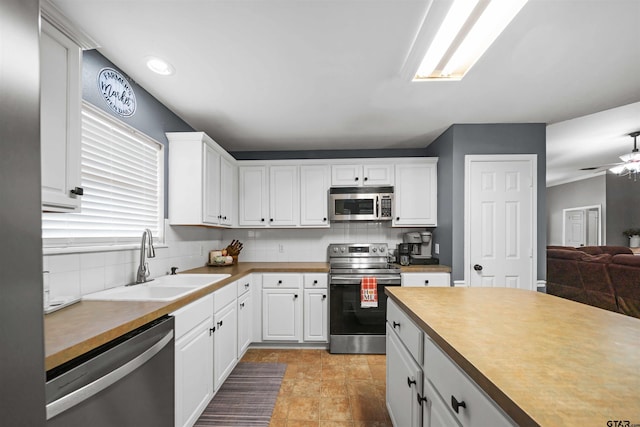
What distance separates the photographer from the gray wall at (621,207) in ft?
20.9

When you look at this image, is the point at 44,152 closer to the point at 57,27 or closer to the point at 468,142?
the point at 57,27

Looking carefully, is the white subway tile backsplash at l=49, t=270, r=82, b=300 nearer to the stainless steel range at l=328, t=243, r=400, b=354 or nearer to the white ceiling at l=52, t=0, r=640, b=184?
the white ceiling at l=52, t=0, r=640, b=184

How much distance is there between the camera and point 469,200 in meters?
3.09

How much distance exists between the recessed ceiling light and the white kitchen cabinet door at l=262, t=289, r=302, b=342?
7.30 feet

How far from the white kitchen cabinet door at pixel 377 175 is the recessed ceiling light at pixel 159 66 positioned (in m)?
2.32

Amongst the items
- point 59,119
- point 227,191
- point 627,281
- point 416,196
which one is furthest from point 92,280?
point 627,281

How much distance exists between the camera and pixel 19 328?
573 mm

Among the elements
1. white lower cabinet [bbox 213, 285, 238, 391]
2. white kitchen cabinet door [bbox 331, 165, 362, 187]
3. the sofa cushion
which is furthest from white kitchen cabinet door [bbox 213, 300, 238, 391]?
the sofa cushion

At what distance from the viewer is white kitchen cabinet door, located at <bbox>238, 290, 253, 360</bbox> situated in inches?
108

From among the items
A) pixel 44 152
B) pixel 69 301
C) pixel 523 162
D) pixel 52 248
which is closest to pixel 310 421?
pixel 69 301

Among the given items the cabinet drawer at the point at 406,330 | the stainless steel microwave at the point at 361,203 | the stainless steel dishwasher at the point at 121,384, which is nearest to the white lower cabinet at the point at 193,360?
the stainless steel dishwasher at the point at 121,384

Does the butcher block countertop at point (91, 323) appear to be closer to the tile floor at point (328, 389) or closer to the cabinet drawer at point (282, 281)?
the tile floor at point (328, 389)

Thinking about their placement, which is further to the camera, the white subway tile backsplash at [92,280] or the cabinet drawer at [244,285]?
the cabinet drawer at [244,285]

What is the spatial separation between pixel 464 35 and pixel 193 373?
2.61 meters
